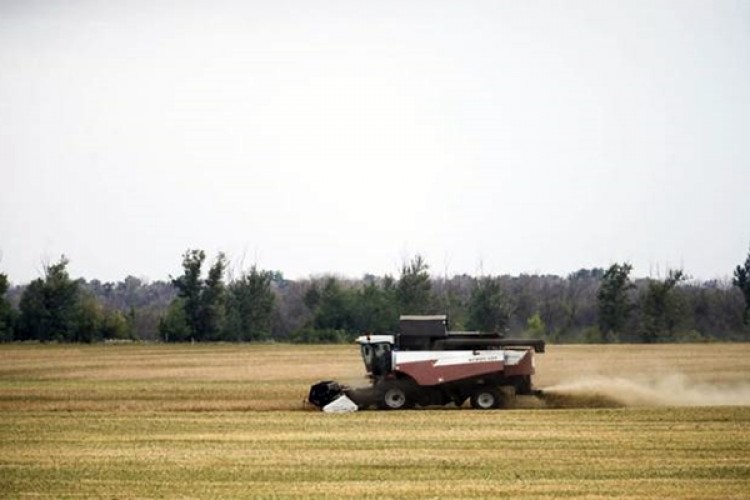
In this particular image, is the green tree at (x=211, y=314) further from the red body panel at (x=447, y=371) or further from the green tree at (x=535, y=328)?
the red body panel at (x=447, y=371)

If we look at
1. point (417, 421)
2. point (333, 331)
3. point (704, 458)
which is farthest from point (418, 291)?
point (704, 458)

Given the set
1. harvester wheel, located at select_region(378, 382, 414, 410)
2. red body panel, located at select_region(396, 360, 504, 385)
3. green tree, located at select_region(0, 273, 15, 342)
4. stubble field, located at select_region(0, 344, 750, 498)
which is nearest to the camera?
stubble field, located at select_region(0, 344, 750, 498)

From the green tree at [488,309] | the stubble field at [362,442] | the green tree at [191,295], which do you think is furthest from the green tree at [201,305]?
the stubble field at [362,442]

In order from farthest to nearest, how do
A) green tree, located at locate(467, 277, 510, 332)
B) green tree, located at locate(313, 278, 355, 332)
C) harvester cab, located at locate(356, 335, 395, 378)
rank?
green tree, located at locate(313, 278, 355, 332), green tree, located at locate(467, 277, 510, 332), harvester cab, located at locate(356, 335, 395, 378)

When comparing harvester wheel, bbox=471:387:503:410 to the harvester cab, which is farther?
the harvester cab

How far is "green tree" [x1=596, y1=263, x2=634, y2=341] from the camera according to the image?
96375 mm

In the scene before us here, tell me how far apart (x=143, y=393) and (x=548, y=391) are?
15575mm

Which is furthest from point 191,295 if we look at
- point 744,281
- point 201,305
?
point 744,281

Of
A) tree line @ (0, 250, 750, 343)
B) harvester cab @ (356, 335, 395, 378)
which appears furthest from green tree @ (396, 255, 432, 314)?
harvester cab @ (356, 335, 395, 378)

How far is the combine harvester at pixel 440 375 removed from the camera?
121 feet

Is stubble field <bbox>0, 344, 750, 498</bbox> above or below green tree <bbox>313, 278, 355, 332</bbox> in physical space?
below

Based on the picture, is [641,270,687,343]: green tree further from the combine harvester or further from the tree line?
the combine harvester

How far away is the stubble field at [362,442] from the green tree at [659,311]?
44213 millimetres

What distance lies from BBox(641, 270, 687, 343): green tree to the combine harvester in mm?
60140
